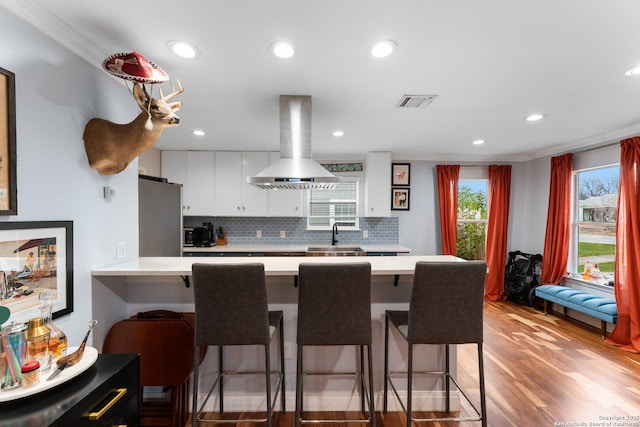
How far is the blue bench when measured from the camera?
317 centimetres

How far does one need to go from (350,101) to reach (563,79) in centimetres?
150

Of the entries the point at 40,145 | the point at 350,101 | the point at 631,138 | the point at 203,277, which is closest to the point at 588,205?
the point at 631,138

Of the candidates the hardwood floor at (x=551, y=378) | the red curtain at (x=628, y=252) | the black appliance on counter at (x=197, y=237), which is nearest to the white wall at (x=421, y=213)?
the hardwood floor at (x=551, y=378)

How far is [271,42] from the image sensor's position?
62.4 inches

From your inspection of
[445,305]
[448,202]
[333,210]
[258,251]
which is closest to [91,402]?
[445,305]

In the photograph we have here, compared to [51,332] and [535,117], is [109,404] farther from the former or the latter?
[535,117]

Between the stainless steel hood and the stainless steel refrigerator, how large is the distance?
Answer: 94 cm

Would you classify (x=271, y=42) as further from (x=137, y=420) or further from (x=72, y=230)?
(x=137, y=420)

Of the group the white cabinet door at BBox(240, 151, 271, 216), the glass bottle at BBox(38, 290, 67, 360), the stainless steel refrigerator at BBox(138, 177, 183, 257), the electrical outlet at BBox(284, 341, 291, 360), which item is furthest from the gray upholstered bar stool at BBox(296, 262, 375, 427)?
the white cabinet door at BBox(240, 151, 271, 216)

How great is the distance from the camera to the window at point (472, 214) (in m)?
4.86

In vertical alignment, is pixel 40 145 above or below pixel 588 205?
above

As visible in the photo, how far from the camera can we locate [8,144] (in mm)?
1188

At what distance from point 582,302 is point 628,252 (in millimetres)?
766

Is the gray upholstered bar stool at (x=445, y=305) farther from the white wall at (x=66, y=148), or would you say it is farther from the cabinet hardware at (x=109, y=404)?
the white wall at (x=66, y=148)
